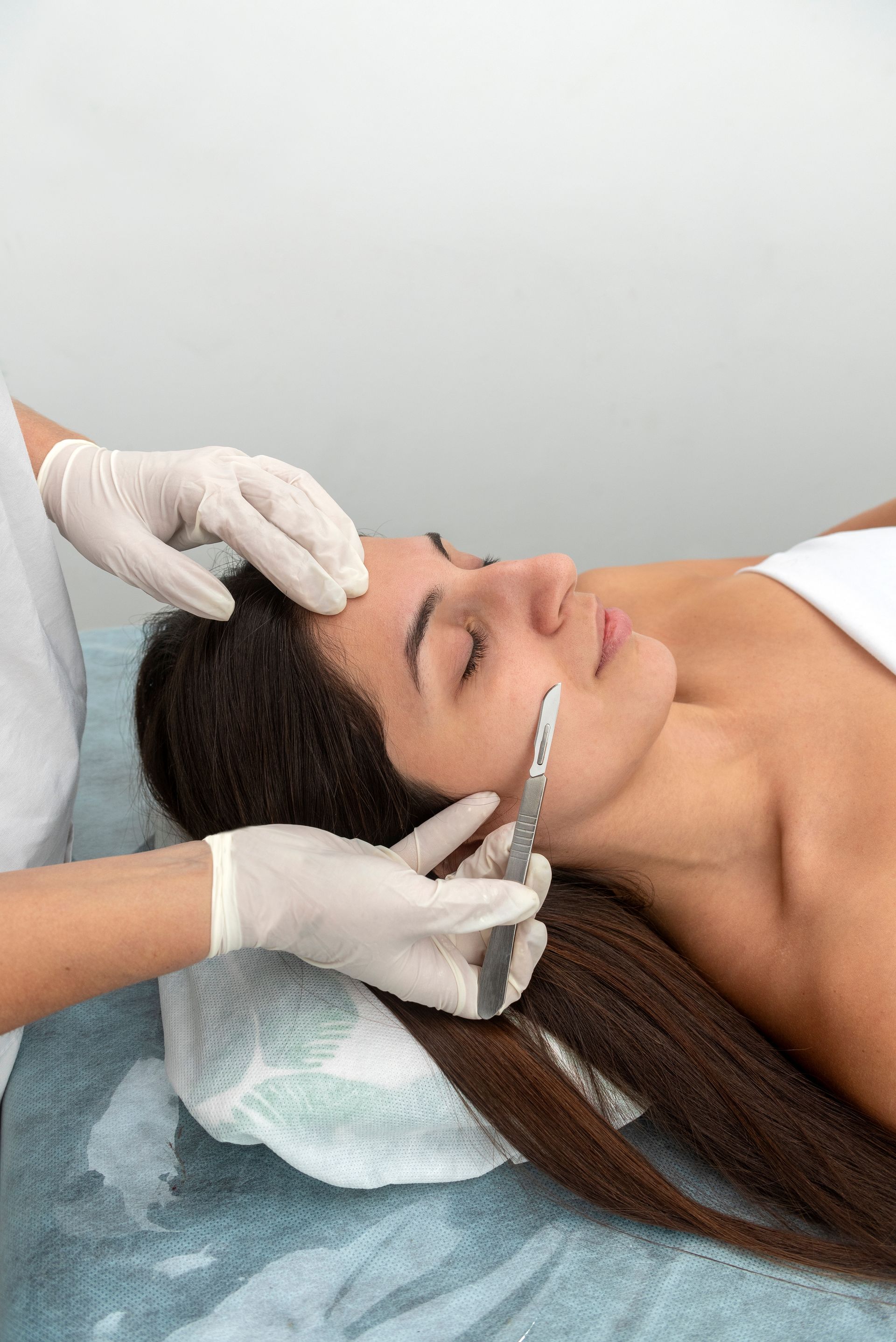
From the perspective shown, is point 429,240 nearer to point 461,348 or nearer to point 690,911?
point 461,348

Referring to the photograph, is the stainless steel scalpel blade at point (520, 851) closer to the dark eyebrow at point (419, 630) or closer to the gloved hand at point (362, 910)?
the gloved hand at point (362, 910)

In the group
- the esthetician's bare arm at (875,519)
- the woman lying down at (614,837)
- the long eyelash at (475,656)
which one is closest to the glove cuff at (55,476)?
the woman lying down at (614,837)

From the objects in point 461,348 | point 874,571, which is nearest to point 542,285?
point 461,348

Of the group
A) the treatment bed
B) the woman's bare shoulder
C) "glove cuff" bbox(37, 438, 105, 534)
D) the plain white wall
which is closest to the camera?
the treatment bed

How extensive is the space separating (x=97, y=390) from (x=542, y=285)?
1268 millimetres

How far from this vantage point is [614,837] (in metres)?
1.38

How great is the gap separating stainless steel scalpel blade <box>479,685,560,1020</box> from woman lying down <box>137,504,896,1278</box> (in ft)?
0.08

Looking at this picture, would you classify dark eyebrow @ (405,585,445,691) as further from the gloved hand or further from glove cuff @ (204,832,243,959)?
glove cuff @ (204,832,243,959)

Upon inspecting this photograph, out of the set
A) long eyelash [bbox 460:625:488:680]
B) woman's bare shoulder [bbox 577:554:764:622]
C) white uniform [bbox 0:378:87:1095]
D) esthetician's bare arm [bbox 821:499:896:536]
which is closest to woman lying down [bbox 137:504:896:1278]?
long eyelash [bbox 460:625:488:680]

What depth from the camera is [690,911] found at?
1.46m

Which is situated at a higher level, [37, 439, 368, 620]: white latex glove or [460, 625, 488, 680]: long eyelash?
[37, 439, 368, 620]: white latex glove

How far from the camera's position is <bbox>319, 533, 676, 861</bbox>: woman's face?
1.24 metres

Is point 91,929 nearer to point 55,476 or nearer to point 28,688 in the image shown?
point 28,688

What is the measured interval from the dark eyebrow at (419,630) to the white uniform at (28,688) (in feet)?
1.68
